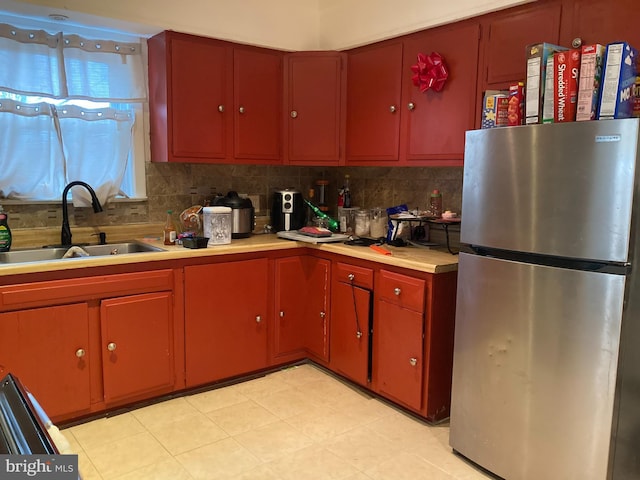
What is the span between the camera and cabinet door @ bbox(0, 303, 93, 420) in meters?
2.31

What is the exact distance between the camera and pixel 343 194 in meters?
3.65

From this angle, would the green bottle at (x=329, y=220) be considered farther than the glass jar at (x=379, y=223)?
Yes

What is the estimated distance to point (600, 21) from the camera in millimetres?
2139

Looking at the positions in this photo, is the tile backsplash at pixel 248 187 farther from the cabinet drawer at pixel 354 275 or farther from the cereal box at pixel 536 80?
the cereal box at pixel 536 80

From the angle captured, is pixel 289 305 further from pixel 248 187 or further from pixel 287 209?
pixel 248 187

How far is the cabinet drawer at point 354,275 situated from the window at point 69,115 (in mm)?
1314

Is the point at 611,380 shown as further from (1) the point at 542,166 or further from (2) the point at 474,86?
(2) the point at 474,86

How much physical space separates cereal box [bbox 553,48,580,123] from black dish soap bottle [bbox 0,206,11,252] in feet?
8.58

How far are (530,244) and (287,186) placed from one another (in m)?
2.19

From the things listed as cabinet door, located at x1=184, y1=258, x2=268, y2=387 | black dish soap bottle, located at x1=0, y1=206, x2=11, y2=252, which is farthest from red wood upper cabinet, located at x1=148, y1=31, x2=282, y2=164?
black dish soap bottle, located at x1=0, y1=206, x2=11, y2=252

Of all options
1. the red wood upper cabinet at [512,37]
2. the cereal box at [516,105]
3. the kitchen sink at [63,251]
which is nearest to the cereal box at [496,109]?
the cereal box at [516,105]

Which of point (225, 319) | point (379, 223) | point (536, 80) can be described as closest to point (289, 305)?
point (225, 319)

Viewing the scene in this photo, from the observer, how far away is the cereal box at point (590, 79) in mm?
1818

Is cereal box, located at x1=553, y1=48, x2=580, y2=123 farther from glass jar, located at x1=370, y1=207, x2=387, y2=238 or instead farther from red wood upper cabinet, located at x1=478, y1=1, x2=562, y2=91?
glass jar, located at x1=370, y1=207, x2=387, y2=238
